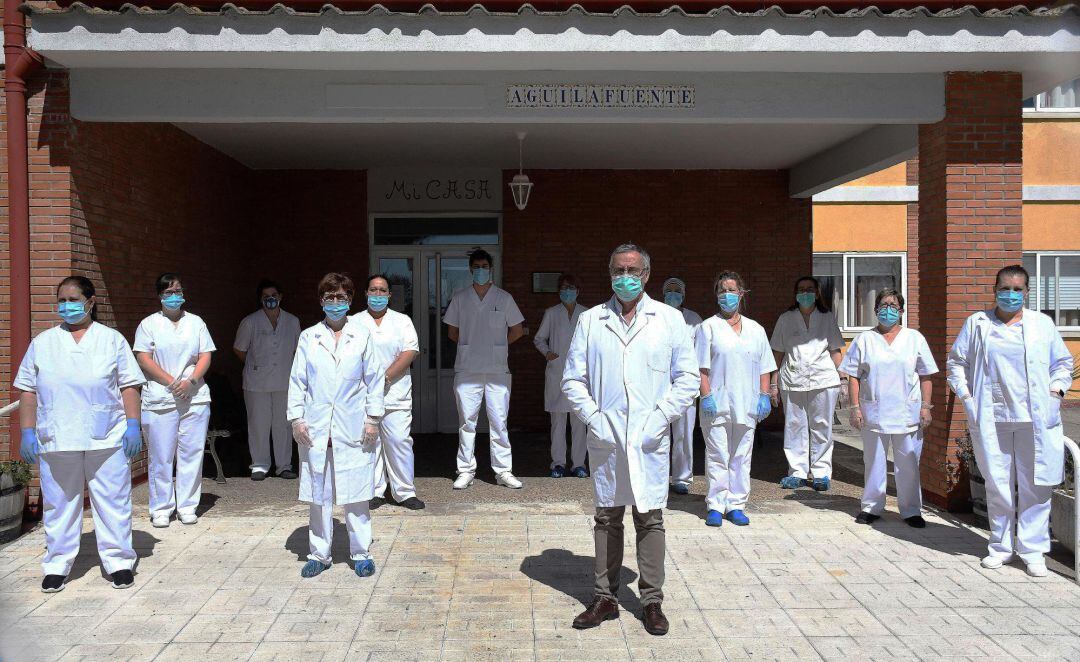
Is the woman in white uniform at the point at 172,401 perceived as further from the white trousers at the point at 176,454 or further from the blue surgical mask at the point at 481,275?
the blue surgical mask at the point at 481,275

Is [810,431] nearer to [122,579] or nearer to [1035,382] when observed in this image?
[1035,382]

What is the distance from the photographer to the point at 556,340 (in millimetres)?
9109

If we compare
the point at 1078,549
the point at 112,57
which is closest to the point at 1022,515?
the point at 1078,549

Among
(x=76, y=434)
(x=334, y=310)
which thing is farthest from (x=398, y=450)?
(x=76, y=434)

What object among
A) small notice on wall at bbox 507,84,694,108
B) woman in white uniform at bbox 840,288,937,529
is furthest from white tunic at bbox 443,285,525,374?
woman in white uniform at bbox 840,288,937,529

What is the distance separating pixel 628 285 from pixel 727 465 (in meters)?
2.68

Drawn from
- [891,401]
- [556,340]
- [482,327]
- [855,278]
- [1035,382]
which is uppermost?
[855,278]

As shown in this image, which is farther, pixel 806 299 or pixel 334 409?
pixel 806 299

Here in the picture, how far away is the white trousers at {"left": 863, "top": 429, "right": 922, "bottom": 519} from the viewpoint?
269 inches

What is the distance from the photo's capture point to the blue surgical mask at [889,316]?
6.91 metres

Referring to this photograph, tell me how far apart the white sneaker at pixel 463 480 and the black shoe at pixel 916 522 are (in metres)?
3.89

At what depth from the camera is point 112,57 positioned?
6742 millimetres

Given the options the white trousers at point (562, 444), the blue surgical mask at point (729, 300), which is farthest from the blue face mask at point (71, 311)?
the white trousers at point (562, 444)

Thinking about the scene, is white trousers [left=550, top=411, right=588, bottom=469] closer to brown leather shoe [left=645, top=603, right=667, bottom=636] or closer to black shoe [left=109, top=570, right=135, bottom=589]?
brown leather shoe [left=645, top=603, right=667, bottom=636]
